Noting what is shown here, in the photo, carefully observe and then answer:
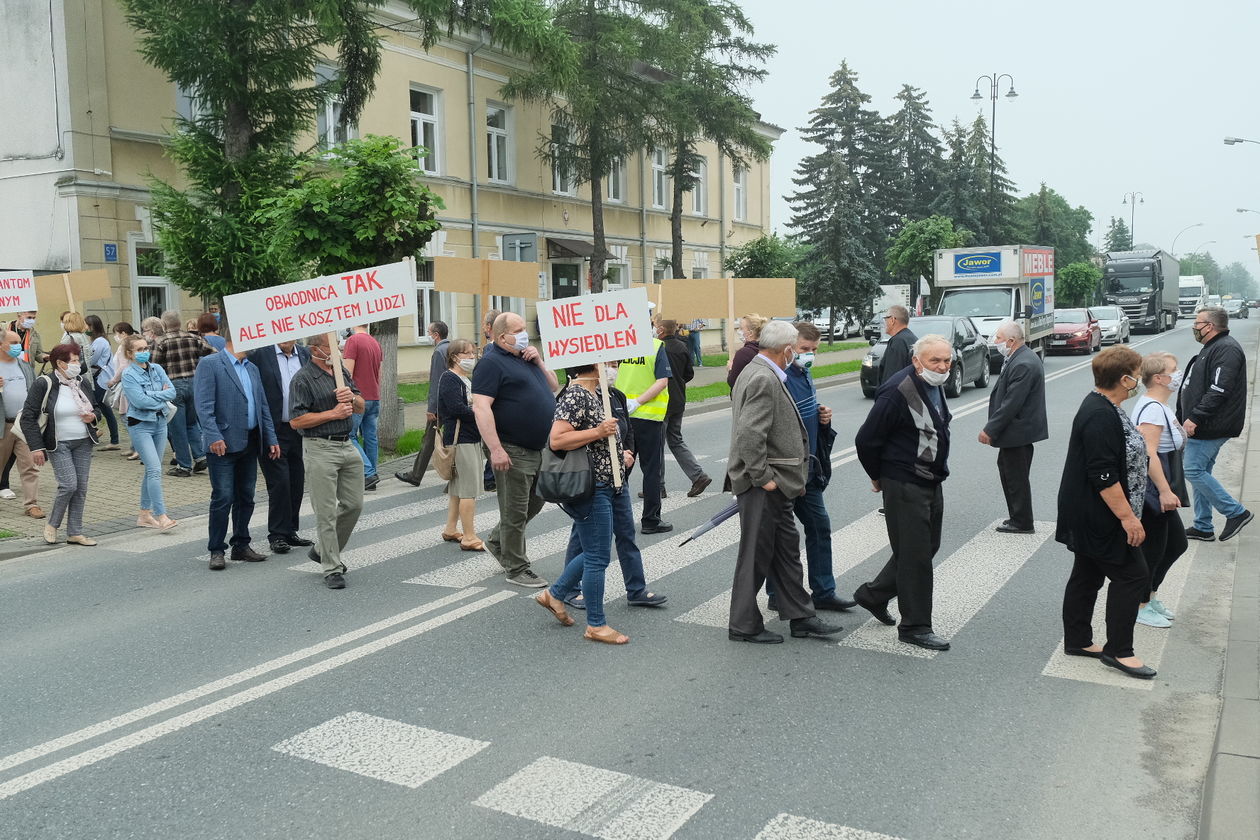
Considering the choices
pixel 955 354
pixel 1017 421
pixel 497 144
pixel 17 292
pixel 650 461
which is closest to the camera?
pixel 1017 421

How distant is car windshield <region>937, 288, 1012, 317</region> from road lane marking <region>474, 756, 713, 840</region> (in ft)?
84.1

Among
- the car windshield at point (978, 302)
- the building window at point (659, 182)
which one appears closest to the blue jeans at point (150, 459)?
the car windshield at point (978, 302)

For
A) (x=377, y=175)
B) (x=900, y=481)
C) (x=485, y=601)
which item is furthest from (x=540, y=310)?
(x=377, y=175)

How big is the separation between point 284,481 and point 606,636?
3795 millimetres

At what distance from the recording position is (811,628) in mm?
6273

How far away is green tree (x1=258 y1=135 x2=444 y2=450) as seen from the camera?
13023 millimetres

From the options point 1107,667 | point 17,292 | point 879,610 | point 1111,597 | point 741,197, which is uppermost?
point 741,197

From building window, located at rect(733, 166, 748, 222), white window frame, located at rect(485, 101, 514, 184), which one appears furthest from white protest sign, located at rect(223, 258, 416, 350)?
building window, located at rect(733, 166, 748, 222)

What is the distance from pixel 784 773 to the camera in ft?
14.5

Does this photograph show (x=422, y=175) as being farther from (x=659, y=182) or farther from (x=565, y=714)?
(x=659, y=182)

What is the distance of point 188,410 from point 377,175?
3.64m

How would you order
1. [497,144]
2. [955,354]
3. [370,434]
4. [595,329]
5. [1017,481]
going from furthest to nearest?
[497,144] < [955,354] < [370,434] < [1017,481] < [595,329]

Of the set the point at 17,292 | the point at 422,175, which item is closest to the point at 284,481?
the point at 17,292

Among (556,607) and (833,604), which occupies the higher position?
(556,607)
